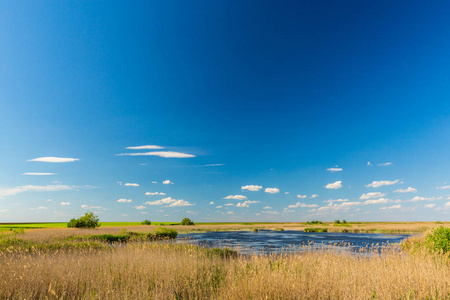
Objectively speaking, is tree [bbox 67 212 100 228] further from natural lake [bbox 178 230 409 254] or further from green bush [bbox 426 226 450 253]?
green bush [bbox 426 226 450 253]

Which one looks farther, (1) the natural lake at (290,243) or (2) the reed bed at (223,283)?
(1) the natural lake at (290,243)

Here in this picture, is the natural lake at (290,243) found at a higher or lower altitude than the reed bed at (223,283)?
lower

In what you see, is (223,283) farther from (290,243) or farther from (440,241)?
(290,243)

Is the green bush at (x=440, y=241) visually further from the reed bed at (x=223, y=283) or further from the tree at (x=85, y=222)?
the tree at (x=85, y=222)

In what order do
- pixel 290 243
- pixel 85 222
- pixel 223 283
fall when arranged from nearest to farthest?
pixel 223 283 → pixel 290 243 → pixel 85 222

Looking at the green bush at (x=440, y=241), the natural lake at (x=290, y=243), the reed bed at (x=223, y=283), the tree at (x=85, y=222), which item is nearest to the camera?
the reed bed at (x=223, y=283)

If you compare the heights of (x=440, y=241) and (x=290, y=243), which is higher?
(x=440, y=241)

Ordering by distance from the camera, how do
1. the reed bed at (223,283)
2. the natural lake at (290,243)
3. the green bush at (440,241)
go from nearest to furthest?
1. the reed bed at (223,283)
2. the green bush at (440,241)
3. the natural lake at (290,243)

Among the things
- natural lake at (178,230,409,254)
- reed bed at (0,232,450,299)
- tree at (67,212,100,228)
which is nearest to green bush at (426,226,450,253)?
natural lake at (178,230,409,254)

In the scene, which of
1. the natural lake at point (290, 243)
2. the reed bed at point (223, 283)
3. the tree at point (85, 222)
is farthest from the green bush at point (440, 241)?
the tree at point (85, 222)

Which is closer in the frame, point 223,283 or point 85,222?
point 223,283

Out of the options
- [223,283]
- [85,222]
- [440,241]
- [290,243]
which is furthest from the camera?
[85,222]

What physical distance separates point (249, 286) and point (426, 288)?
513cm

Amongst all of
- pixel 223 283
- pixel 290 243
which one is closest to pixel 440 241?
pixel 223 283
